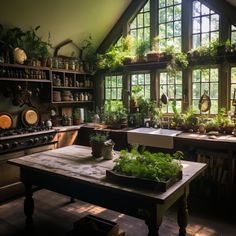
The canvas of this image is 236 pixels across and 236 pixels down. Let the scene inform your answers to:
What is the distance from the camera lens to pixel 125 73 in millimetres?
5352

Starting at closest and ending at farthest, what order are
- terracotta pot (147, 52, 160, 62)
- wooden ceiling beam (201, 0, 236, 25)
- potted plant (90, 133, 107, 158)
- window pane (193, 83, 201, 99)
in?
potted plant (90, 133, 107, 158) < wooden ceiling beam (201, 0, 236, 25) < window pane (193, 83, 201, 99) < terracotta pot (147, 52, 160, 62)

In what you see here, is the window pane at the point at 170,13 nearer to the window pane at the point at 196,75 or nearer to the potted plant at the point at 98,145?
the window pane at the point at 196,75

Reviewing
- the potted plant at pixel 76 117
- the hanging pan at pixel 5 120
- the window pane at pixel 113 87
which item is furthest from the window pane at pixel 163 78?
the hanging pan at pixel 5 120

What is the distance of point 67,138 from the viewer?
4.80 metres

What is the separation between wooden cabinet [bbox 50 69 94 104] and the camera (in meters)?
5.01

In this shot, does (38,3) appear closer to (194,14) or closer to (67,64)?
(67,64)

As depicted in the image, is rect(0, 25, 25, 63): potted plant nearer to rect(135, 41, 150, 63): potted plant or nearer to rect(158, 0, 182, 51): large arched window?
rect(135, 41, 150, 63): potted plant

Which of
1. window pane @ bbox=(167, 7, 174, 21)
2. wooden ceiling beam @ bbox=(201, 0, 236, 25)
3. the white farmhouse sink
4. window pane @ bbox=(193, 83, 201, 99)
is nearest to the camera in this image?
the white farmhouse sink

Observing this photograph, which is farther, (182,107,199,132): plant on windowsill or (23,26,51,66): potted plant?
(23,26,51,66): potted plant

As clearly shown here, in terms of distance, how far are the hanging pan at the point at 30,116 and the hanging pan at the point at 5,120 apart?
0.94 ft

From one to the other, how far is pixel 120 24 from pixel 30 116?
253 centimetres

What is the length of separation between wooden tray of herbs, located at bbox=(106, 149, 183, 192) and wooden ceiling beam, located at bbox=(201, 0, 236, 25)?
290 cm

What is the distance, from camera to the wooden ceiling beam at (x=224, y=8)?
13.7 ft

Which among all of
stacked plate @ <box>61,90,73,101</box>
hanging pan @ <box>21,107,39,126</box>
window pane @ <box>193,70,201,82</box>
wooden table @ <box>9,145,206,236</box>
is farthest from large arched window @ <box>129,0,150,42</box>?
wooden table @ <box>9,145,206,236</box>
